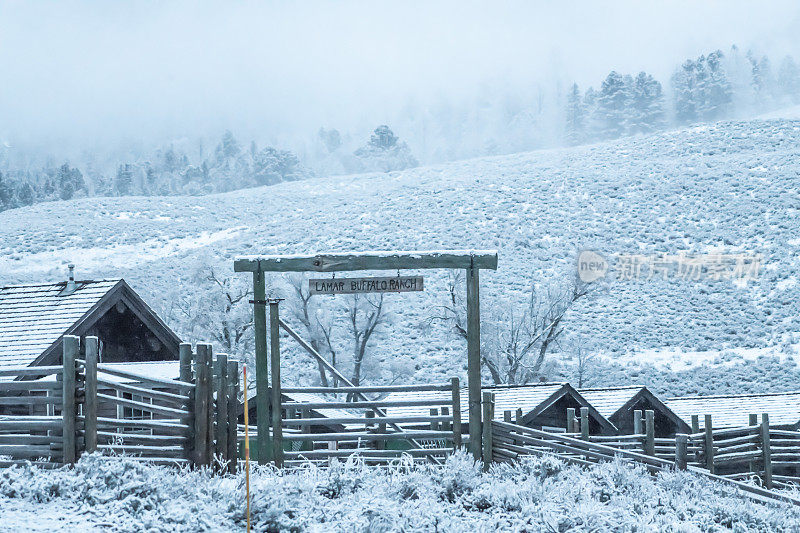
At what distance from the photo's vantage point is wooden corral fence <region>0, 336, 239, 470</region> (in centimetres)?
885

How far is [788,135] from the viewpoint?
359 feet

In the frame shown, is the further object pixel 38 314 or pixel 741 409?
pixel 741 409

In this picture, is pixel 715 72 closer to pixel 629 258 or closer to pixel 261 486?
pixel 629 258

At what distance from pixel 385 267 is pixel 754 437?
34.4 feet

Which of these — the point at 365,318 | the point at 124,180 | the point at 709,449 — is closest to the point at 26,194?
the point at 124,180

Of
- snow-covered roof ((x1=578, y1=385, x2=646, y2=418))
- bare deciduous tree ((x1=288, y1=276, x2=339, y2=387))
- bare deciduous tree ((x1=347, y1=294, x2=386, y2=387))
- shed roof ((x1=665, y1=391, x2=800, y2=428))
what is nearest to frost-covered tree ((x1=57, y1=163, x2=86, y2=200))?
bare deciduous tree ((x1=288, y1=276, x2=339, y2=387))

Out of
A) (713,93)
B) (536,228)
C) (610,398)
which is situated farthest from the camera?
(713,93)

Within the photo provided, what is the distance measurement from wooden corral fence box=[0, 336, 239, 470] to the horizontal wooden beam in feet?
5.73

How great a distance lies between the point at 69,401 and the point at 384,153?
139793 millimetres

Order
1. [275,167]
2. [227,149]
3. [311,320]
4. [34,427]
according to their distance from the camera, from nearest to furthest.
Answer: [34,427], [311,320], [275,167], [227,149]

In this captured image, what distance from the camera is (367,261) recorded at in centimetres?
1205

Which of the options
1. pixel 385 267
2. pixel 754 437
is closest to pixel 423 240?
pixel 754 437

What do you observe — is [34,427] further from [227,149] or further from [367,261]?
[227,149]

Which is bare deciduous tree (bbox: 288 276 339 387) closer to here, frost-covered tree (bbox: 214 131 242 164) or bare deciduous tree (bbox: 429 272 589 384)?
bare deciduous tree (bbox: 429 272 589 384)
